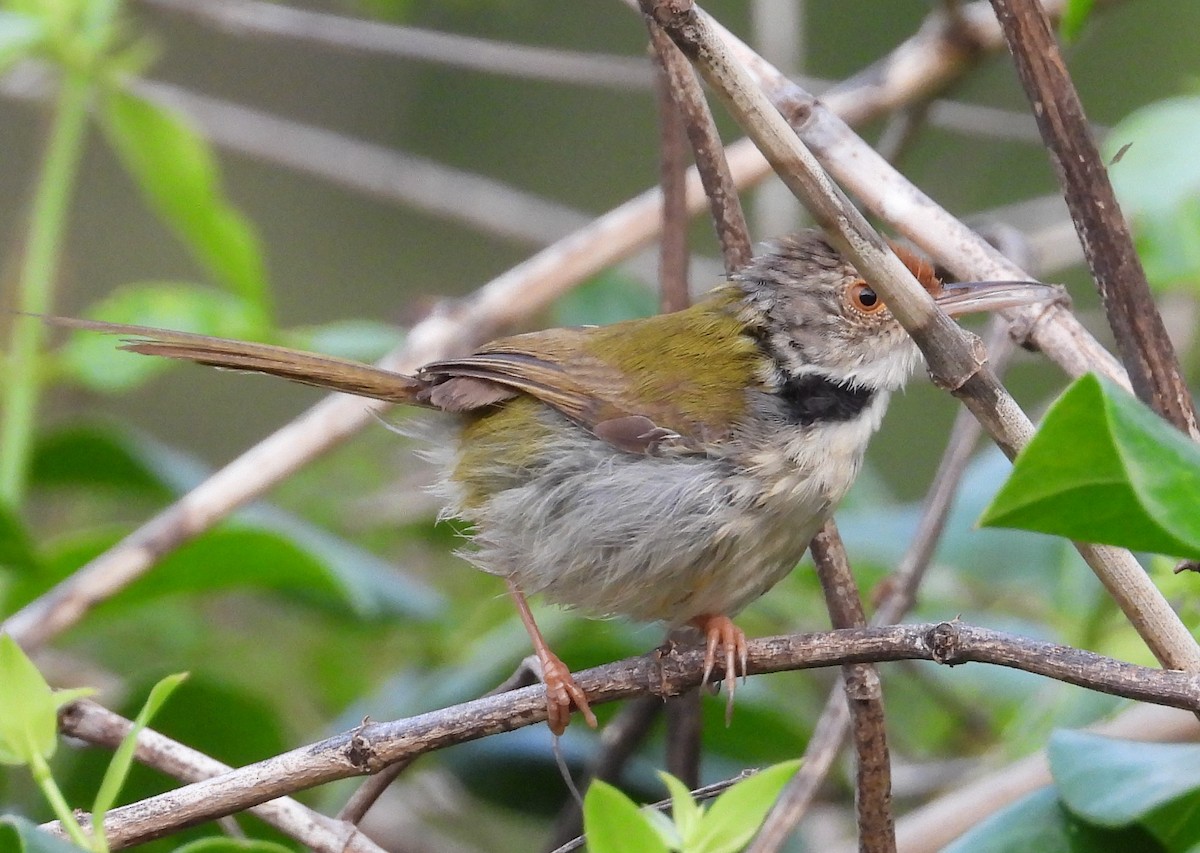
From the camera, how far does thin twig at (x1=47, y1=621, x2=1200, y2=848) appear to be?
1.43 metres

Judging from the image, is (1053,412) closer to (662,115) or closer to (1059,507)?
(1059,507)

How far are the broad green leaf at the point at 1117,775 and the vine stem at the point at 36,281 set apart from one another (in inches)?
85.5

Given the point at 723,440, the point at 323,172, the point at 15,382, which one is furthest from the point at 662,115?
the point at 323,172

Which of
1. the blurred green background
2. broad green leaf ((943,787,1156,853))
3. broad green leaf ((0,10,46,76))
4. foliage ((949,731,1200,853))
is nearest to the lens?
foliage ((949,731,1200,853))

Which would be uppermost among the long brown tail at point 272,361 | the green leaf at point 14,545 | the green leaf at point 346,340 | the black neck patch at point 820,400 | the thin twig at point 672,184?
the green leaf at point 346,340

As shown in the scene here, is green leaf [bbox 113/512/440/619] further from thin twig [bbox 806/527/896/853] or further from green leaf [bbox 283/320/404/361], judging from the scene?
thin twig [bbox 806/527/896/853]

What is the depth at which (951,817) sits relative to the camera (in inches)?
88.8

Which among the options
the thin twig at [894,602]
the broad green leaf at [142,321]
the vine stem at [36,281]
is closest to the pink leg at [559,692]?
the thin twig at [894,602]

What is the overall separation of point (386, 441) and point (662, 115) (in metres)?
2.01

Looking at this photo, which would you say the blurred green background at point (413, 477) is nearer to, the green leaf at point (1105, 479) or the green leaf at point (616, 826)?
the green leaf at point (1105, 479)

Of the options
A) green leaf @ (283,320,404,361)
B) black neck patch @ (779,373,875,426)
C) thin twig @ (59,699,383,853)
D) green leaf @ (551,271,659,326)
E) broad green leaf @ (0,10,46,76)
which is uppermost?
green leaf @ (551,271,659,326)

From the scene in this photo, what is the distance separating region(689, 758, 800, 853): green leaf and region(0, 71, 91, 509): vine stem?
2.13 meters

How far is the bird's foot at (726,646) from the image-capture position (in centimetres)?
202

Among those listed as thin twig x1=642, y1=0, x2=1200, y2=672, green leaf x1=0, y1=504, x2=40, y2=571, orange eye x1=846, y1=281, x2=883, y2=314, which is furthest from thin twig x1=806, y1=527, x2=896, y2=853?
green leaf x1=0, y1=504, x2=40, y2=571
